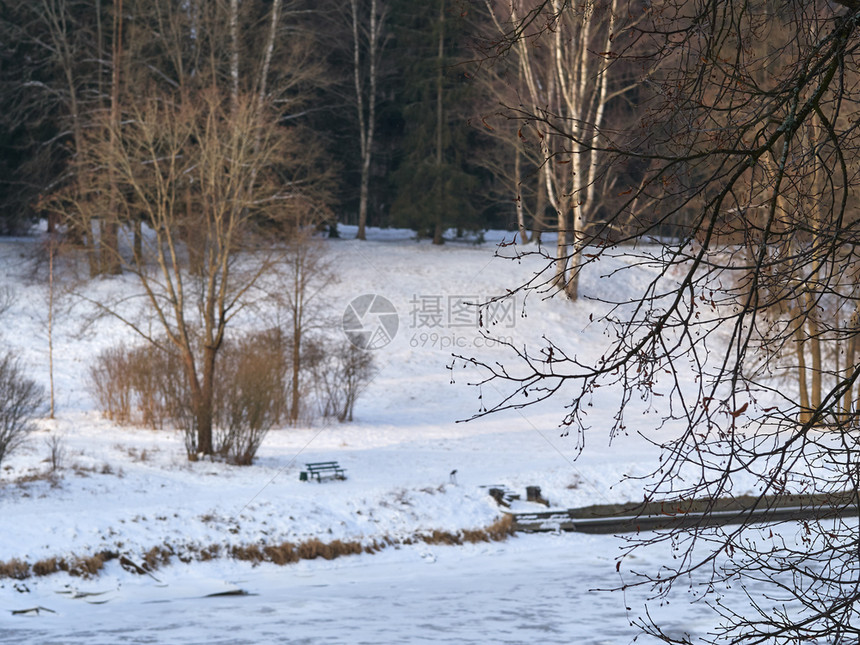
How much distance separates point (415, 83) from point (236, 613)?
2742 cm

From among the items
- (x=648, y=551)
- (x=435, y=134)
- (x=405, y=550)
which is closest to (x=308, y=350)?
(x=405, y=550)

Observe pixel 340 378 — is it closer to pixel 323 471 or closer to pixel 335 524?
pixel 323 471

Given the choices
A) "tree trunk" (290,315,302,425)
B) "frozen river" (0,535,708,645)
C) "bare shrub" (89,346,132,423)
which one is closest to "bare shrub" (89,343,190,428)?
"bare shrub" (89,346,132,423)

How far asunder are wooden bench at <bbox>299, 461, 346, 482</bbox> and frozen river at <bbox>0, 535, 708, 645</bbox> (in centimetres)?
234

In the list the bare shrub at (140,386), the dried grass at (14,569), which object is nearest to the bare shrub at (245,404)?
the bare shrub at (140,386)

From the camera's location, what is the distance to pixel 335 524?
1291cm

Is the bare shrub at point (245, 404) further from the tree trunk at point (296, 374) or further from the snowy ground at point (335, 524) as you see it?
the tree trunk at point (296, 374)

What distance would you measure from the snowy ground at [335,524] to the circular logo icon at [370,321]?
174 cm

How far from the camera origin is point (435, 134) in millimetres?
34656

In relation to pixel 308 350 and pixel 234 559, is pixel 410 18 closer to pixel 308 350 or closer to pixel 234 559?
pixel 308 350

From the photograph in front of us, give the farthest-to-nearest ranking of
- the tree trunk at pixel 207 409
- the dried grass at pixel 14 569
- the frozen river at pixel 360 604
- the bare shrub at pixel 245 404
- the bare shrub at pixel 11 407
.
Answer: the bare shrub at pixel 245 404 → the tree trunk at pixel 207 409 → the bare shrub at pixel 11 407 → the dried grass at pixel 14 569 → the frozen river at pixel 360 604

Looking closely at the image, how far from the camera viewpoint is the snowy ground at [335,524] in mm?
9789

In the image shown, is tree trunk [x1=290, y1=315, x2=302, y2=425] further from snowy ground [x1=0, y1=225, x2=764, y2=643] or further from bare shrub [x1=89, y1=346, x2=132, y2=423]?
bare shrub [x1=89, y1=346, x2=132, y2=423]

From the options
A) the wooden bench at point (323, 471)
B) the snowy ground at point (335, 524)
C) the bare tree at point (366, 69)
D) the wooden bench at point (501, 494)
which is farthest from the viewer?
the bare tree at point (366, 69)
